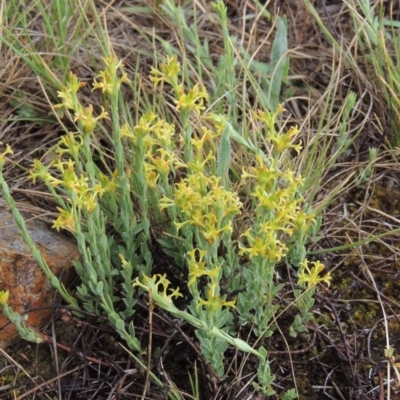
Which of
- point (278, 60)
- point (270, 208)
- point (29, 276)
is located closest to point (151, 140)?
point (270, 208)

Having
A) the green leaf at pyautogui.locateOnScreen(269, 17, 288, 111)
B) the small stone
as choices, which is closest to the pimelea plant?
the small stone

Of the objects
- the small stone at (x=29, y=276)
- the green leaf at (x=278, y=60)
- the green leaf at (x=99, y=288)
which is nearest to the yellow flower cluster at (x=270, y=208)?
the green leaf at (x=99, y=288)

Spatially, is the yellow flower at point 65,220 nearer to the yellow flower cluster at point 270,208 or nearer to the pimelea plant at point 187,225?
the pimelea plant at point 187,225

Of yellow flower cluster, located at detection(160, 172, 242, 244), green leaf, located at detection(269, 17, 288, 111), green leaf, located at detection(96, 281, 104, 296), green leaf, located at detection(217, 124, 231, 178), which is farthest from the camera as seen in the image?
green leaf, located at detection(269, 17, 288, 111)

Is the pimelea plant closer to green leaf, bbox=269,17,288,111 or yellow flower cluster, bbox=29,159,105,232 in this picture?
yellow flower cluster, bbox=29,159,105,232

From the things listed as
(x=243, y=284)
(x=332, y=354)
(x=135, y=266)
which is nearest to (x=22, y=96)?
(x=135, y=266)

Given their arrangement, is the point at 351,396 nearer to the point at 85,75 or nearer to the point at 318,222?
the point at 318,222

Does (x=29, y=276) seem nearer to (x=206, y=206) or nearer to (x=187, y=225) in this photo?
(x=187, y=225)
